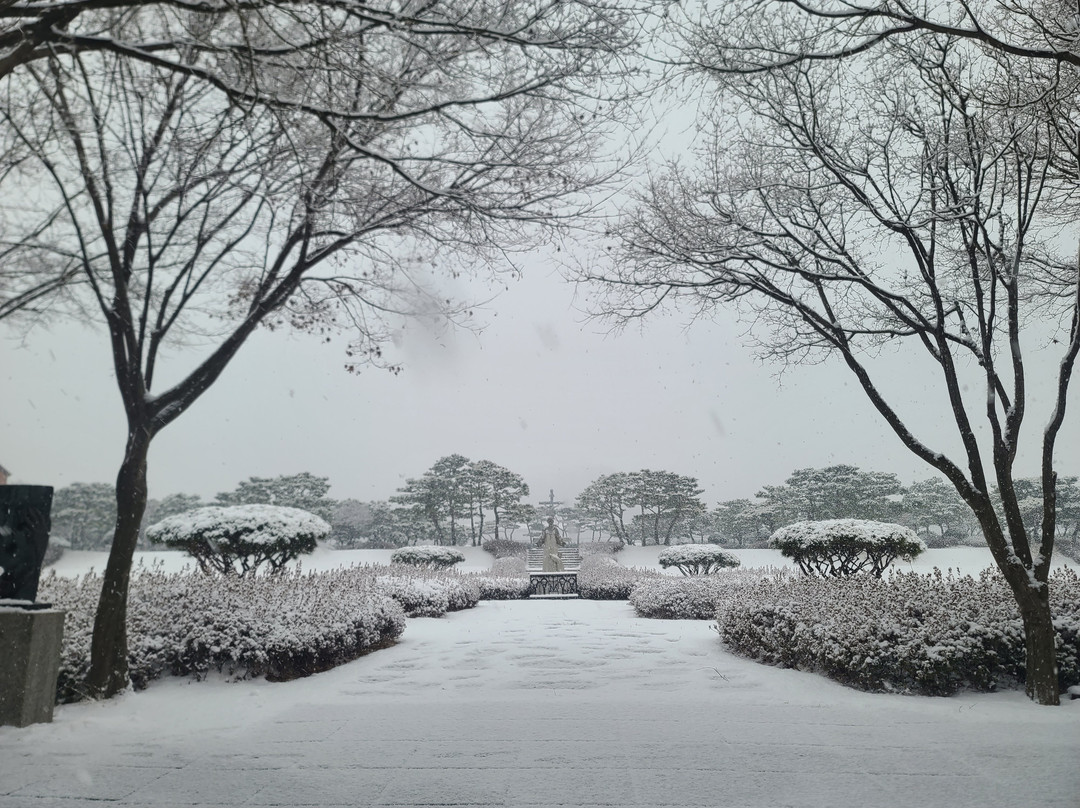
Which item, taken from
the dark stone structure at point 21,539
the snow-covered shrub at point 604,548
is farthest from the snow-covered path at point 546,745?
the snow-covered shrub at point 604,548

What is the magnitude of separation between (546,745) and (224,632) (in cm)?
365

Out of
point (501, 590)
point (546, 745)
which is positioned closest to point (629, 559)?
point (501, 590)

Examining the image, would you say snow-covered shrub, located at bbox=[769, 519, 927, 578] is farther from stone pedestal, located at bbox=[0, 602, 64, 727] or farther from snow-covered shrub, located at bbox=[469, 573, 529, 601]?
stone pedestal, located at bbox=[0, 602, 64, 727]

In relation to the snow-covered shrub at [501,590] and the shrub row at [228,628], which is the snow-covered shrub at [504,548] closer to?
the snow-covered shrub at [501,590]

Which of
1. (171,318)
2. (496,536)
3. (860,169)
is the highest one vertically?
(860,169)

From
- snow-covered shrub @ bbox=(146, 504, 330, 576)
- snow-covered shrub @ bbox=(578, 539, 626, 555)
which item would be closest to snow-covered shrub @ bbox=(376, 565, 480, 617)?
snow-covered shrub @ bbox=(146, 504, 330, 576)

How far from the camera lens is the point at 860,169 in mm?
6027

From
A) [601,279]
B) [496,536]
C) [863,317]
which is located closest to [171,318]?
[601,279]

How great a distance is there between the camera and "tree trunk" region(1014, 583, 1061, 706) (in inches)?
184

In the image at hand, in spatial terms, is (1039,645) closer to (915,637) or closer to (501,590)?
(915,637)

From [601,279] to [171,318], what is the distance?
4252 millimetres

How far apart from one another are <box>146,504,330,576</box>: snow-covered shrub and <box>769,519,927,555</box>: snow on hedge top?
10220 mm

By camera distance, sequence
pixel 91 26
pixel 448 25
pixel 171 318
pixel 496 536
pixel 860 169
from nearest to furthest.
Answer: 1. pixel 448 25
2. pixel 91 26
3. pixel 171 318
4. pixel 860 169
5. pixel 496 536

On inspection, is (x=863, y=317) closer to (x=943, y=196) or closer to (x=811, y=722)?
(x=943, y=196)
